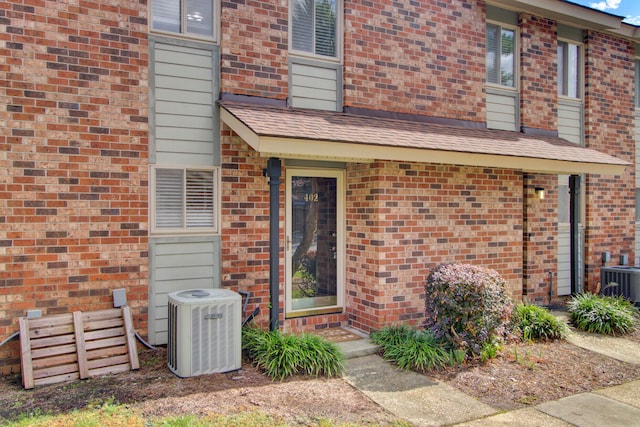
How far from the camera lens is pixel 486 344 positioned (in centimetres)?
616

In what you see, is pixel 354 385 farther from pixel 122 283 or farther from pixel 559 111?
pixel 559 111

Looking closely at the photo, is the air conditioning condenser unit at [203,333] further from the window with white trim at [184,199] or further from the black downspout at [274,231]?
the window with white trim at [184,199]

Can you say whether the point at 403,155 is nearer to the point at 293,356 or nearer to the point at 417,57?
the point at 417,57

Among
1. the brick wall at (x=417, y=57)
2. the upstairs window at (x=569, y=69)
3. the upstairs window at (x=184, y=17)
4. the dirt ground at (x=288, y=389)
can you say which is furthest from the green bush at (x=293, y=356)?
the upstairs window at (x=569, y=69)

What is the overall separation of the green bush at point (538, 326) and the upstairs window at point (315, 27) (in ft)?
15.5

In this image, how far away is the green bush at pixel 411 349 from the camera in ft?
19.3

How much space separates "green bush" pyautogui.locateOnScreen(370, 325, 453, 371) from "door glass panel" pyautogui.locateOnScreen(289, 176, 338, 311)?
118cm

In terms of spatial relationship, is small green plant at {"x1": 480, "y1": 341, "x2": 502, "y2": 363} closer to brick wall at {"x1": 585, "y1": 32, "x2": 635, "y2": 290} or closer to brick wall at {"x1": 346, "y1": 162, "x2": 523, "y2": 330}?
brick wall at {"x1": 346, "y1": 162, "x2": 523, "y2": 330}

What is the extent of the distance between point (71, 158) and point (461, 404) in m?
5.01

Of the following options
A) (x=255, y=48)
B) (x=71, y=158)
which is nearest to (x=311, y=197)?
(x=255, y=48)

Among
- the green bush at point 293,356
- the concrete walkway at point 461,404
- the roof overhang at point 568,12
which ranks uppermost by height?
the roof overhang at point 568,12

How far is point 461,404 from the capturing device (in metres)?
4.96

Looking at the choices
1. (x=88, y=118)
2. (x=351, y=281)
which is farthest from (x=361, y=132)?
(x=88, y=118)

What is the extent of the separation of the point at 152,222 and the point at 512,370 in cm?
470
